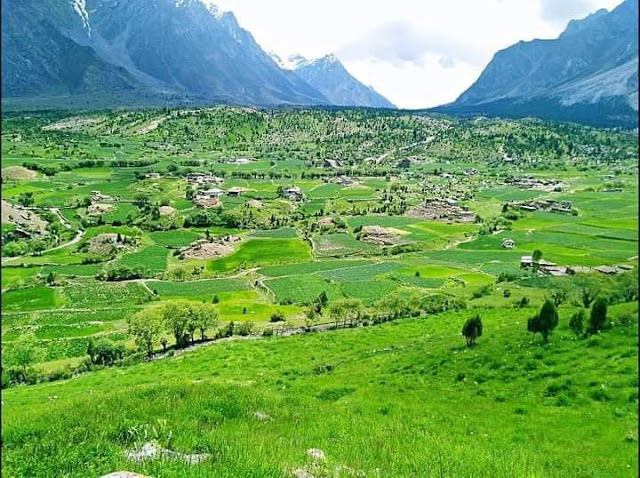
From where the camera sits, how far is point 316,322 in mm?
62188

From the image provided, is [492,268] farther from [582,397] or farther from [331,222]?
[582,397]

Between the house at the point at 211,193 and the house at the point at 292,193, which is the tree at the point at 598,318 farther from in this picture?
the house at the point at 292,193

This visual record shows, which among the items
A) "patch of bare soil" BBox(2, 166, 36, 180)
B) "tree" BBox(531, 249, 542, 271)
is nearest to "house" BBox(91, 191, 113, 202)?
"patch of bare soil" BBox(2, 166, 36, 180)

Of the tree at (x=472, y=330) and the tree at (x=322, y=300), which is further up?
the tree at (x=472, y=330)

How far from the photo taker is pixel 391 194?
513 ft

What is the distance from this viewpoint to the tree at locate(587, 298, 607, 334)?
2320 centimetres

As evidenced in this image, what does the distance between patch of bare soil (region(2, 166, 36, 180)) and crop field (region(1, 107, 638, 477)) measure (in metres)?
2.38

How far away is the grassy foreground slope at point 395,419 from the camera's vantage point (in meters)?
9.27

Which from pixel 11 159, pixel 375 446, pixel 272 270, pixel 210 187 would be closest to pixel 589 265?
pixel 272 270

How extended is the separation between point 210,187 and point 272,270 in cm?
7477

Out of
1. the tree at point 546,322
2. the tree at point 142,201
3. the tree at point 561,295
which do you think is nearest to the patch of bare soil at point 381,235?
the tree at point 561,295

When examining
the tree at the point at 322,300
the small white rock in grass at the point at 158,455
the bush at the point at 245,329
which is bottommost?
the bush at the point at 245,329

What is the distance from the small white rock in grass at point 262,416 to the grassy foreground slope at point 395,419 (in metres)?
0.11

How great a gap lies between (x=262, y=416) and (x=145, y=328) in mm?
42809
